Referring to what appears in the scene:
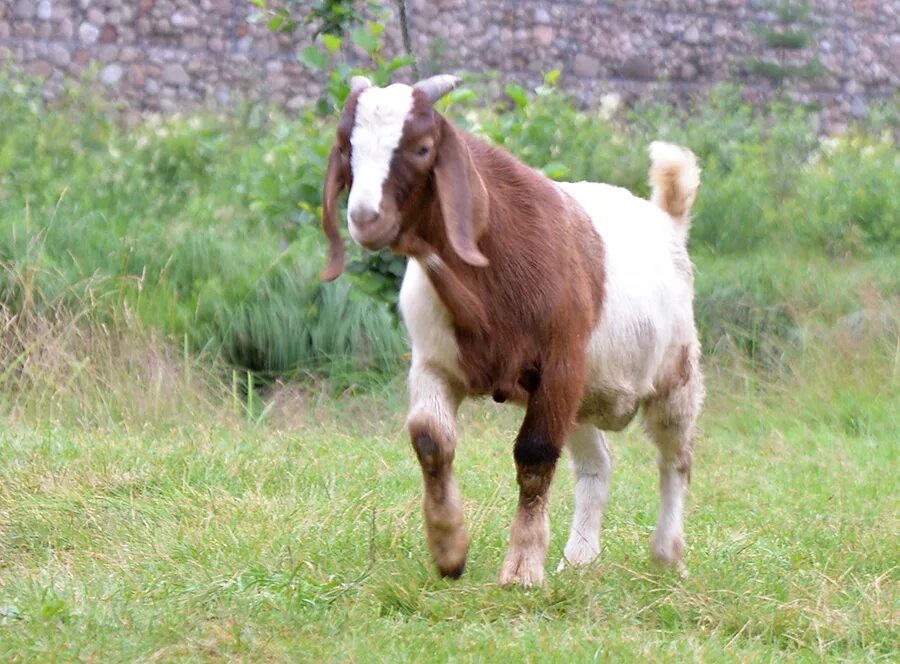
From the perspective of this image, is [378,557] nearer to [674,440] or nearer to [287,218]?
[674,440]

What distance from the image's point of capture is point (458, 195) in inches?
173

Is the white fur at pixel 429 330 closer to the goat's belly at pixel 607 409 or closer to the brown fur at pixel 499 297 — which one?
the brown fur at pixel 499 297

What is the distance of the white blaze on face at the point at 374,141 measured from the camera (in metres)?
4.20

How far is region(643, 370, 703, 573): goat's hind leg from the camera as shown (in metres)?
5.50

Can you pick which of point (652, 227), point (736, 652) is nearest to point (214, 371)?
point (652, 227)

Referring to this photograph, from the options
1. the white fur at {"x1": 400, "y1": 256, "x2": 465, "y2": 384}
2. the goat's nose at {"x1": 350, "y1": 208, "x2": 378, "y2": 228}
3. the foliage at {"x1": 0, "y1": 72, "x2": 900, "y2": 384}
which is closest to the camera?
the goat's nose at {"x1": 350, "y1": 208, "x2": 378, "y2": 228}

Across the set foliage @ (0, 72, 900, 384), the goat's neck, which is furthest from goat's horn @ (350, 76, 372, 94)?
foliage @ (0, 72, 900, 384)

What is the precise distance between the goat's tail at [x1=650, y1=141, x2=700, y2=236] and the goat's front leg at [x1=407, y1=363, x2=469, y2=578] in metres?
1.61

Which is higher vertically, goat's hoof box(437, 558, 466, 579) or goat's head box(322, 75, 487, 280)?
goat's head box(322, 75, 487, 280)

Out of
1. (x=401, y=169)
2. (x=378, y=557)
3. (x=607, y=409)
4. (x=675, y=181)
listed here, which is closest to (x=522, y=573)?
(x=378, y=557)

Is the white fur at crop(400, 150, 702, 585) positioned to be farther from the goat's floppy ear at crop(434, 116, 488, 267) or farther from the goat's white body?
the goat's floppy ear at crop(434, 116, 488, 267)

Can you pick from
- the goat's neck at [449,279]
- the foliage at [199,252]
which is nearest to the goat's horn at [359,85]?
the goat's neck at [449,279]

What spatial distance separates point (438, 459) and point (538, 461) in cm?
36

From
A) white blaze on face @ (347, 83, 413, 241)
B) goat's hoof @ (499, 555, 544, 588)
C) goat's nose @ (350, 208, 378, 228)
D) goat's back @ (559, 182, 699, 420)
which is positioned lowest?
goat's hoof @ (499, 555, 544, 588)
